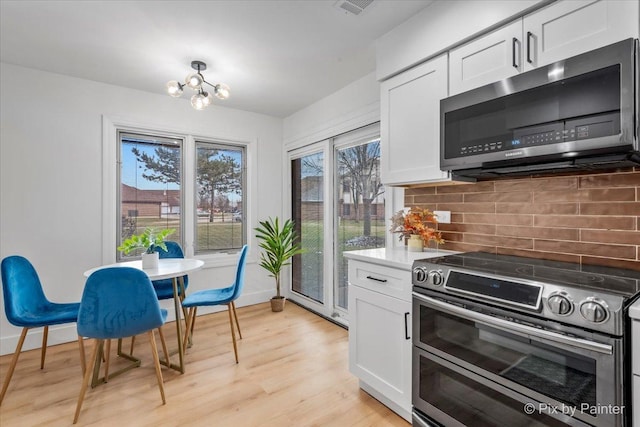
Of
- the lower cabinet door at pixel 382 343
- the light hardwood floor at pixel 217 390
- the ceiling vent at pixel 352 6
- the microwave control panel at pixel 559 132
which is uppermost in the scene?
the ceiling vent at pixel 352 6

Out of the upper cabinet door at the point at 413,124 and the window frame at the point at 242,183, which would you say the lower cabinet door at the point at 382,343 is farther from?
the window frame at the point at 242,183

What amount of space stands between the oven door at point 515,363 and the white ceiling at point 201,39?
1.90 metres

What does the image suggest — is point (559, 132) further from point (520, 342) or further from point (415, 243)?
point (415, 243)

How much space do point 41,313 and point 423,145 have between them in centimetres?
300

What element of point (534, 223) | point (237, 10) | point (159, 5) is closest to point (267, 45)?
point (237, 10)

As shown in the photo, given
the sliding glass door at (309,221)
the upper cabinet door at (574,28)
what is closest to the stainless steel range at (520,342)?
the upper cabinet door at (574,28)

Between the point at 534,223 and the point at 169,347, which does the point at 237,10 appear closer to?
the point at 534,223

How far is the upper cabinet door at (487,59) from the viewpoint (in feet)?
5.13

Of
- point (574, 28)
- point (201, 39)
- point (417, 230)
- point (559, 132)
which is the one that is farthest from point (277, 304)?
point (574, 28)

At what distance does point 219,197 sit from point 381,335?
9.23 feet

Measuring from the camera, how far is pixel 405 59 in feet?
6.87

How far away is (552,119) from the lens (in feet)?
4.54

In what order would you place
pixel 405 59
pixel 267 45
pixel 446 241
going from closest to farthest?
1. pixel 405 59
2. pixel 446 241
3. pixel 267 45

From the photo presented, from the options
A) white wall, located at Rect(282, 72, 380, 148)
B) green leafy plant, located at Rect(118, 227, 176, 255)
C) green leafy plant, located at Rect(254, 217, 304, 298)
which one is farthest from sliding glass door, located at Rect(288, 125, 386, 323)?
green leafy plant, located at Rect(118, 227, 176, 255)
